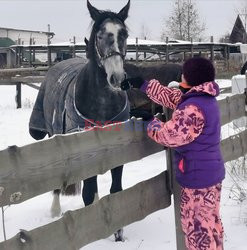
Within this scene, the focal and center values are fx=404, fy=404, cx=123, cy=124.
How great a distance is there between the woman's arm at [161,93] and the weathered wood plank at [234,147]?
1.34 m

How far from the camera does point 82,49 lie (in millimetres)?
22469

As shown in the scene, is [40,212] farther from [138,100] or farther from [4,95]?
[4,95]

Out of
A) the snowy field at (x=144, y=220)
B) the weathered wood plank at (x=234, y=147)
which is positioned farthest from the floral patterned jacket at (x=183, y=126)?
the weathered wood plank at (x=234, y=147)

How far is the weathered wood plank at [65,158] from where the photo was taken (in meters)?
1.91

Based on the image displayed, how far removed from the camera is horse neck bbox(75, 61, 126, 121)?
4.06 m

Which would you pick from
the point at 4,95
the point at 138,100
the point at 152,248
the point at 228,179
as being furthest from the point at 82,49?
the point at 152,248

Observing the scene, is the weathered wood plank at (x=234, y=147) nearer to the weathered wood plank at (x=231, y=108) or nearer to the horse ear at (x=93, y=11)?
the weathered wood plank at (x=231, y=108)

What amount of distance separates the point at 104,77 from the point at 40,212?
1.86 m

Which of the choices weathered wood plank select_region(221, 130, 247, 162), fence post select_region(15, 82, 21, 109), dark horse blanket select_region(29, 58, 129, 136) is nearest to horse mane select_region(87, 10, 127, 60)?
dark horse blanket select_region(29, 58, 129, 136)

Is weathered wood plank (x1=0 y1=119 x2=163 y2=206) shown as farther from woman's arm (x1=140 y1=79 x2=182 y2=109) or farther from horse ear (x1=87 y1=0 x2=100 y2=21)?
horse ear (x1=87 y1=0 x2=100 y2=21)

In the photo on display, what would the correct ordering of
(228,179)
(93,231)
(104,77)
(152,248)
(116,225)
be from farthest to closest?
1. (228,179)
2. (104,77)
3. (152,248)
4. (116,225)
5. (93,231)

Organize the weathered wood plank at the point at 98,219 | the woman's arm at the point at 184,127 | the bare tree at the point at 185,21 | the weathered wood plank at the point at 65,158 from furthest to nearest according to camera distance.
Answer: the bare tree at the point at 185,21, the woman's arm at the point at 184,127, the weathered wood plank at the point at 98,219, the weathered wood plank at the point at 65,158

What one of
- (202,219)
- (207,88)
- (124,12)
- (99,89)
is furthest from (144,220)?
(124,12)

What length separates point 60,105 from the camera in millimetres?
4574
